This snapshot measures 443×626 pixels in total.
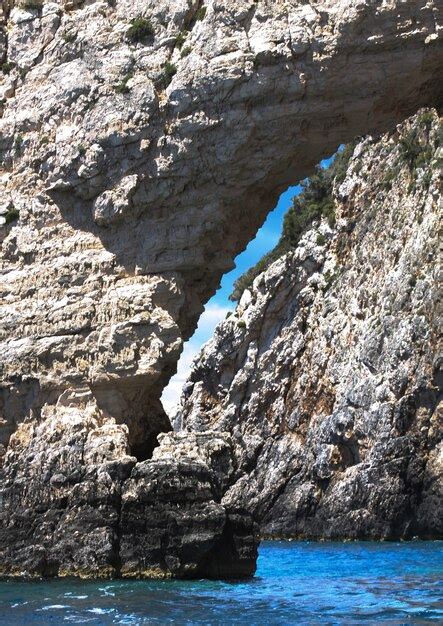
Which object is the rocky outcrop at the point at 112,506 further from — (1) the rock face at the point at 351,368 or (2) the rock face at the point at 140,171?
(1) the rock face at the point at 351,368

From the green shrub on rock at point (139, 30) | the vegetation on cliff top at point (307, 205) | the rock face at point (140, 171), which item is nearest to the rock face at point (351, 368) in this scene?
the vegetation on cliff top at point (307, 205)

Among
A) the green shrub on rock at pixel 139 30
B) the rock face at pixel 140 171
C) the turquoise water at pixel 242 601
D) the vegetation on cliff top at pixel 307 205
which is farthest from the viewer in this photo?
the vegetation on cliff top at pixel 307 205

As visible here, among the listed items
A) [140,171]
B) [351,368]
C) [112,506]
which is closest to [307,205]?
[351,368]

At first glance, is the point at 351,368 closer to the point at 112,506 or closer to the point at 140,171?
the point at 140,171

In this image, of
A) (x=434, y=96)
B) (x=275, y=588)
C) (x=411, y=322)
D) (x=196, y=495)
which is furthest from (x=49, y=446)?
(x=411, y=322)

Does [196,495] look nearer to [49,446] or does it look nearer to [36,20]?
[49,446]

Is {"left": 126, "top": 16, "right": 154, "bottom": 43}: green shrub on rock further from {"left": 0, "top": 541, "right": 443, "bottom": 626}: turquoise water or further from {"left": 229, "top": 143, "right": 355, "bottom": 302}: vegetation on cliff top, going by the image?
{"left": 229, "top": 143, "right": 355, "bottom": 302}: vegetation on cliff top
